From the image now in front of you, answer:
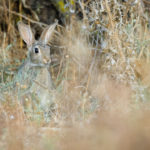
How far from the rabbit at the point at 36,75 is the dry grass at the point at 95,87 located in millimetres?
169

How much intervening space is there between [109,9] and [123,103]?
137 cm

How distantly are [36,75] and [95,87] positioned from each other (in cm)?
77

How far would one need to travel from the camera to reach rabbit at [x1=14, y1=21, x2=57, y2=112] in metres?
4.09

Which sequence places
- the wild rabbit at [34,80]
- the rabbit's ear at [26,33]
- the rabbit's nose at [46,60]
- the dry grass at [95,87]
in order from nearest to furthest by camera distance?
the dry grass at [95,87], the wild rabbit at [34,80], the rabbit's nose at [46,60], the rabbit's ear at [26,33]

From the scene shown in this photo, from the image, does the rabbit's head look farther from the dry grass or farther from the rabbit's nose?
the dry grass

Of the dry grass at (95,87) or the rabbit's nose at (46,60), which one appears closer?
the dry grass at (95,87)

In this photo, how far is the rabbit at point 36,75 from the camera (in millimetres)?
4086

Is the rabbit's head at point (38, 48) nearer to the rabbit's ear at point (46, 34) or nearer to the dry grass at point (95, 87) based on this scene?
the rabbit's ear at point (46, 34)

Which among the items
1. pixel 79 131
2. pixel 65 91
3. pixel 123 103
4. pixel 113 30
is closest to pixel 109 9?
pixel 113 30

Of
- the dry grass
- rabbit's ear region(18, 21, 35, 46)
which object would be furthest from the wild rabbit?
the dry grass

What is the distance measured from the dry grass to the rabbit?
0.55 ft

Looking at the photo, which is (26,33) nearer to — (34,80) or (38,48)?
(38,48)

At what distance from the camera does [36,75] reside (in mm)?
4430

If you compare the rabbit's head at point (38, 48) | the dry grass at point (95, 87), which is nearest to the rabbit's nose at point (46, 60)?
the rabbit's head at point (38, 48)
